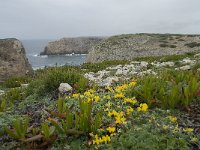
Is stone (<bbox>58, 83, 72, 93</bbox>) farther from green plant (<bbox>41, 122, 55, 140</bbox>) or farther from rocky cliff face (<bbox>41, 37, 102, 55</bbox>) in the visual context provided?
rocky cliff face (<bbox>41, 37, 102, 55</bbox>)

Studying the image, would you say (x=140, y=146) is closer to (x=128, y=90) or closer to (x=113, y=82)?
(x=128, y=90)

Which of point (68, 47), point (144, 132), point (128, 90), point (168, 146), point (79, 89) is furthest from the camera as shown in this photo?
point (68, 47)

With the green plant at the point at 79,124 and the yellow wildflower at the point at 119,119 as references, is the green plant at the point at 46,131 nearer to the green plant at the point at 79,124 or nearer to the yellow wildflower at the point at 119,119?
the green plant at the point at 79,124

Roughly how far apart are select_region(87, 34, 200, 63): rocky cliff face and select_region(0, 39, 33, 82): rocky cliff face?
21629mm

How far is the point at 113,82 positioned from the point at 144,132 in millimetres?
4526

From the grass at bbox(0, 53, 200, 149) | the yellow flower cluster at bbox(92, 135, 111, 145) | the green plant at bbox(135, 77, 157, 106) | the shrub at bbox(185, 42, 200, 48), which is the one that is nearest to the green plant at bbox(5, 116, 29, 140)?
the grass at bbox(0, 53, 200, 149)

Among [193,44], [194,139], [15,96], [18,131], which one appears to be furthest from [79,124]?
[193,44]

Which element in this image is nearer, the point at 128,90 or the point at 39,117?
the point at 39,117

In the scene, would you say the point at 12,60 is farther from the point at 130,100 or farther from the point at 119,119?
the point at 119,119

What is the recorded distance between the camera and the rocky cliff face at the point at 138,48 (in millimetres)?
46656

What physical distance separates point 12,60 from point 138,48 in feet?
107

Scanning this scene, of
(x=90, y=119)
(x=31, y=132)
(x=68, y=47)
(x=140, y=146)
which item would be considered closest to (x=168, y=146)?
(x=140, y=146)

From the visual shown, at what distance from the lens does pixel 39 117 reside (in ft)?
23.8

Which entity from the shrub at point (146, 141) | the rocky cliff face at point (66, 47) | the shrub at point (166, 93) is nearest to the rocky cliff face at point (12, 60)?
the shrub at point (166, 93)
